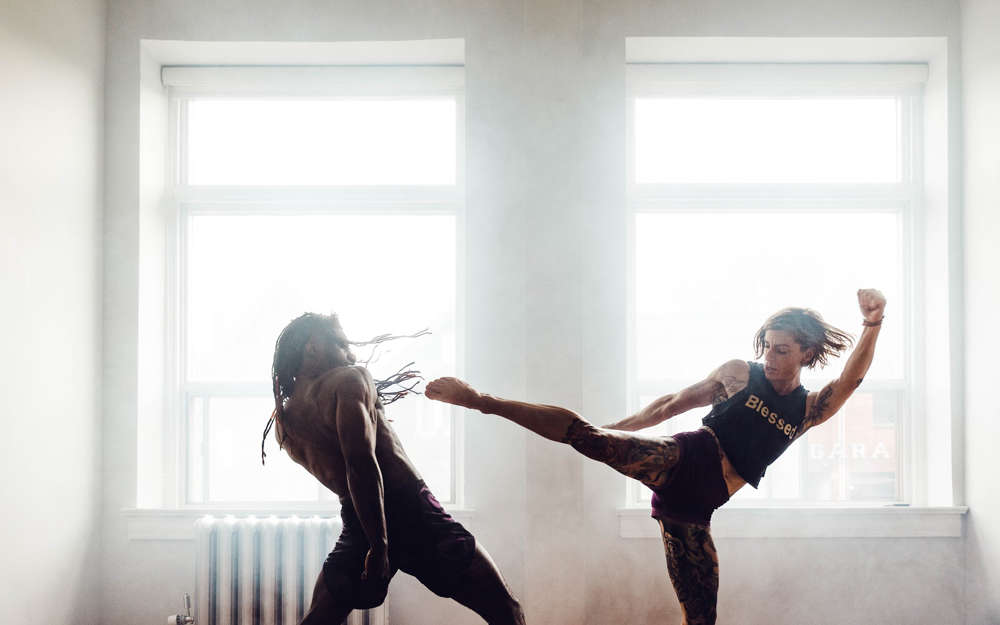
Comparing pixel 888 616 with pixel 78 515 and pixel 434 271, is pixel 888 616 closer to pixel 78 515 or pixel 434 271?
pixel 434 271

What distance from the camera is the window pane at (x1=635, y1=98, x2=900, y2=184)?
329 centimetres

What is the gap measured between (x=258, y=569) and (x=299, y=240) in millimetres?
1448

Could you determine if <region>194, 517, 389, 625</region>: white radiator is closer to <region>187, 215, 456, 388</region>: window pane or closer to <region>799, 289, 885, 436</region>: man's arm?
<region>187, 215, 456, 388</region>: window pane

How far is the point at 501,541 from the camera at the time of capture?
2.94m

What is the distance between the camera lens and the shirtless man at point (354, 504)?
2094 mm

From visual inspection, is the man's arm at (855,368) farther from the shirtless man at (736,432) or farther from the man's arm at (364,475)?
the man's arm at (364,475)

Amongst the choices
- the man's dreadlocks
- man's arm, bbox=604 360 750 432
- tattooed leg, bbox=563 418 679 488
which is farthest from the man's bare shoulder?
man's arm, bbox=604 360 750 432

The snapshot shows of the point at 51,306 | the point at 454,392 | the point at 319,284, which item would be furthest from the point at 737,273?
the point at 51,306

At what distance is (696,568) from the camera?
2217 mm

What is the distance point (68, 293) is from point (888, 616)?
365cm

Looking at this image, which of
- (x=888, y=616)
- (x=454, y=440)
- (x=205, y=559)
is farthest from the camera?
(x=454, y=440)

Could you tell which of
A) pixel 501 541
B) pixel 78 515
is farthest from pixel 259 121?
pixel 501 541

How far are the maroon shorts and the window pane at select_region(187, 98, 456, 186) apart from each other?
1.72 metres

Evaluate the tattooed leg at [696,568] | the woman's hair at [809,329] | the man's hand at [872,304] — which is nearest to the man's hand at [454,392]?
the tattooed leg at [696,568]
